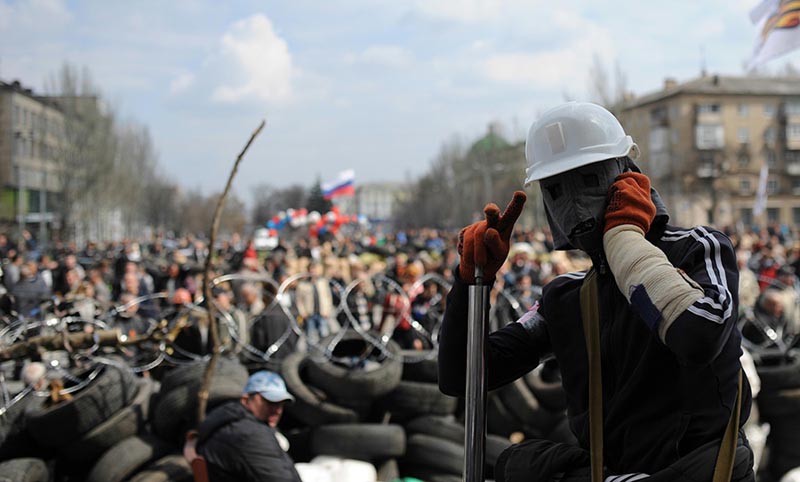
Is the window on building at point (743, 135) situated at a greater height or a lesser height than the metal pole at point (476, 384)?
greater

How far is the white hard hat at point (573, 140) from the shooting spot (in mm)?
2211

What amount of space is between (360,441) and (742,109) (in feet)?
266

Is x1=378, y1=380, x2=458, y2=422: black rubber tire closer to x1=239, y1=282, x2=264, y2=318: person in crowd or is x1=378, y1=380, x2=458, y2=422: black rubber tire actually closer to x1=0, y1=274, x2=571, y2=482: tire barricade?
x1=0, y1=274, x2=571, y2=482: tire barricade

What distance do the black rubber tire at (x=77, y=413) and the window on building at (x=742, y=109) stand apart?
81.6 m

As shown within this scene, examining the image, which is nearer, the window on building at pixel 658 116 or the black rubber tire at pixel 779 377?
the black rubber tire at pixel 779 377

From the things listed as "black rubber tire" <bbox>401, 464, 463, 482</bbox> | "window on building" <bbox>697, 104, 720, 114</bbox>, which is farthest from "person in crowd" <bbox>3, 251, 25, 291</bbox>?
"window on building" <bbox>697, 104, 720, 114</bbox>

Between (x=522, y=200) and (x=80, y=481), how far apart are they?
596cm

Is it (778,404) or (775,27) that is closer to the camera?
(778,404)

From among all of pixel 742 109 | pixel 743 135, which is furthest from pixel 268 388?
pixel 743 135

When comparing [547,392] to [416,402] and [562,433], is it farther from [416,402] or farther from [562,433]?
[416,402]

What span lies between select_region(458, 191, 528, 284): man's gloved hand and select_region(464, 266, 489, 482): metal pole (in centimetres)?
3

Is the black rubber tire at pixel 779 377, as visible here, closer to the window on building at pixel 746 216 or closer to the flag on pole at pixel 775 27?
the flag on pole at pixel 775 27

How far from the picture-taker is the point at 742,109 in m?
79.3

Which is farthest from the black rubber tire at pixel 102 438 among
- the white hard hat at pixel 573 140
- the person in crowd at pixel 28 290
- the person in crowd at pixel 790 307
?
the person in crowd at pixel 790 307
